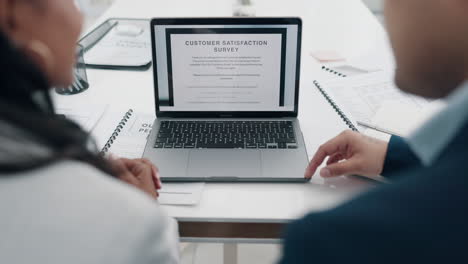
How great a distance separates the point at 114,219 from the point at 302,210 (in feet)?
1.49

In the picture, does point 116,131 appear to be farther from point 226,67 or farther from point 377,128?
point 377,128

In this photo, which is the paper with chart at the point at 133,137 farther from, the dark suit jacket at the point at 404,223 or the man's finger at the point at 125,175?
the dark suit jacket at the point at 404,223

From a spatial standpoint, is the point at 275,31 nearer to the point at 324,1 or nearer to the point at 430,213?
the point at 430,213

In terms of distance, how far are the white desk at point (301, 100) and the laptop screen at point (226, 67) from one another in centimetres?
12

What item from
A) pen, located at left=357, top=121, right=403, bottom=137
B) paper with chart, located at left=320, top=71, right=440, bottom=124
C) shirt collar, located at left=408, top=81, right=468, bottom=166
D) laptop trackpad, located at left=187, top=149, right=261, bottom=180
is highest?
shirt collar, located at left=408, top=81, right=468, bottom=166

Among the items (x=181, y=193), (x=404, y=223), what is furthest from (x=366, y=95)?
(x=404, y=223)

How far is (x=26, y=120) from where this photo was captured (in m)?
0.56

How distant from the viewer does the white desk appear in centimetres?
93

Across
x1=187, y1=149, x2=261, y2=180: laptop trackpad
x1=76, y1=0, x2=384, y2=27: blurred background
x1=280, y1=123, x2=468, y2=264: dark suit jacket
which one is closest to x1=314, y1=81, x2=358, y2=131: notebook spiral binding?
x1=187, y1=149, x2=261, y2=180: laptop trackpad

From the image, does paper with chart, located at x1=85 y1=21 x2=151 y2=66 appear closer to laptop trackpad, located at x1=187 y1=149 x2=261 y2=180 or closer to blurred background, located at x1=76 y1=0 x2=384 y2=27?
laptop trackpad, located at x1=187 y1=149 x2=261 y2=180

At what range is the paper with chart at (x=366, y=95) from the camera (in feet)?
4.16

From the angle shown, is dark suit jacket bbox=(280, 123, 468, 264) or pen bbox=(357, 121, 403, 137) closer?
dark suit jacket bbox=(280, 123, 468, 264)

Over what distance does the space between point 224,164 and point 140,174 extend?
0.19m

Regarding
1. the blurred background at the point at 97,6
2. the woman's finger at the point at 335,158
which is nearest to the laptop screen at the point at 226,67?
the woman's finger at the point at 335,158
